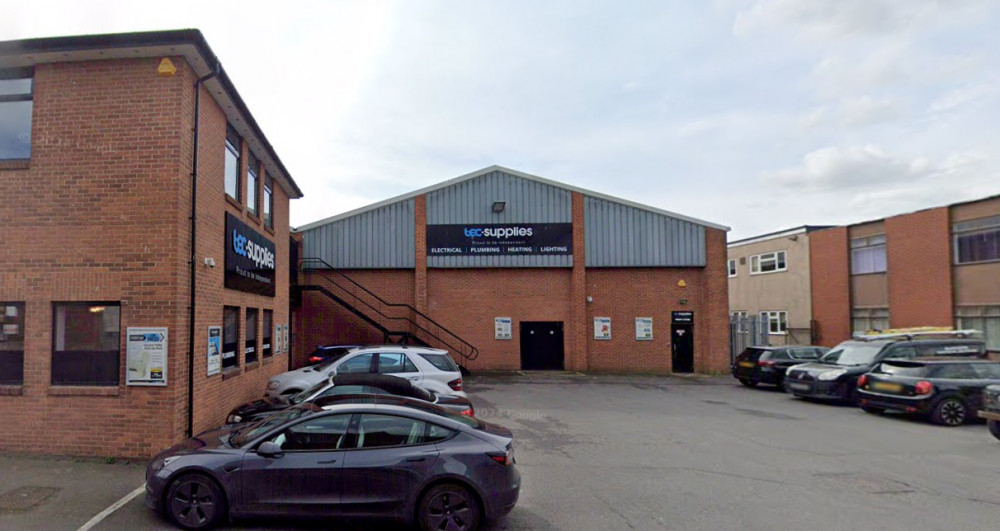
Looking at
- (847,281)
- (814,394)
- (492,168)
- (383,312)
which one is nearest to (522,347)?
(383,312)

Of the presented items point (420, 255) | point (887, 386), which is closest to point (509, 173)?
point (420, 255)

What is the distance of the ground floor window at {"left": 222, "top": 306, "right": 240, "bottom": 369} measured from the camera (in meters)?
9.98

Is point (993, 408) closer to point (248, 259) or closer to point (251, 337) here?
point (248, 259)

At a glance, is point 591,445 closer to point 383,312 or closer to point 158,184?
point 158,184

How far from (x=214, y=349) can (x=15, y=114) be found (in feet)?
14.8

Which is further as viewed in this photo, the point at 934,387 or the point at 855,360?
the point at 855,360

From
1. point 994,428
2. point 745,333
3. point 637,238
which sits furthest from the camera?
point 745,333

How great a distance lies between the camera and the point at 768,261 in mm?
30688

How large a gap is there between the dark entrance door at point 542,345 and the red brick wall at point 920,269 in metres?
14.0

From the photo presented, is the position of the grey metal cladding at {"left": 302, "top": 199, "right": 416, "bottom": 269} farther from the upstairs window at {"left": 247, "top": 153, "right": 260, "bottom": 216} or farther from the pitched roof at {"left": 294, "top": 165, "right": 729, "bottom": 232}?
the upstairs window at {"left": 247, "top": 153, "right": 260, "bottom": 216}

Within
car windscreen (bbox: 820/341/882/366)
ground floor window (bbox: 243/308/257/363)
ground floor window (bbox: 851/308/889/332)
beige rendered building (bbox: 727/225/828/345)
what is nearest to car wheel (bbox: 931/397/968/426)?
car windscreen (bbox: 820/341/882/366)

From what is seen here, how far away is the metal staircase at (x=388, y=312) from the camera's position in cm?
2117

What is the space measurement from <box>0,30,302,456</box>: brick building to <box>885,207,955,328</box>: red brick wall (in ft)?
81.5

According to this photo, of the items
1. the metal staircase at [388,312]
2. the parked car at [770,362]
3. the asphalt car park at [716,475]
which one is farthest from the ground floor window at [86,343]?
the parked car at [770,362]
